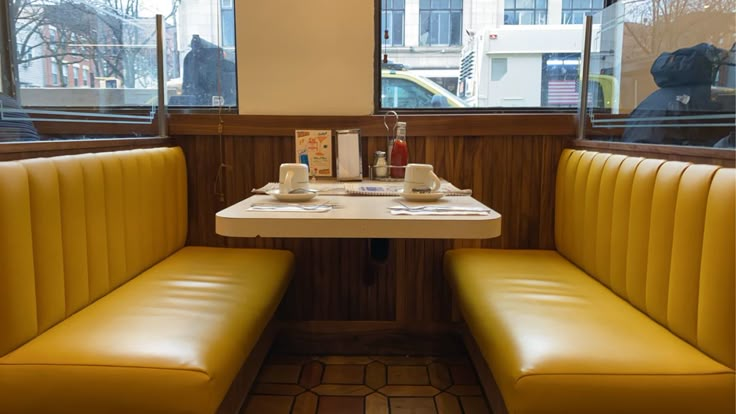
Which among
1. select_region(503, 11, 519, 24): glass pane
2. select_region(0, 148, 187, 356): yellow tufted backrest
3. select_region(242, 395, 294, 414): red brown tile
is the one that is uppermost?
select_region(503, 11, 519, 24): glass pane

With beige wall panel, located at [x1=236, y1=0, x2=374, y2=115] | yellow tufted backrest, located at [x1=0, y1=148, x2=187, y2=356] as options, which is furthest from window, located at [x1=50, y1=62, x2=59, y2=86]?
beige wall panel, located at [x1=236, y1=0, x2=374, y2=115]

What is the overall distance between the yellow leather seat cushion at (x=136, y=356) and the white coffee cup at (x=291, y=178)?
1.29ft

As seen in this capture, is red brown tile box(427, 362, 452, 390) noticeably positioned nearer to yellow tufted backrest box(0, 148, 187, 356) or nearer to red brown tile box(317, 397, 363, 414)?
red brown tile box(317, 397, 363, 414)

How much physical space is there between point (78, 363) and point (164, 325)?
24 centimetres

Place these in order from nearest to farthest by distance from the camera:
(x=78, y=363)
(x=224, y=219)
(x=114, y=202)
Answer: (x=78, y=363) → (x=224, y=219) → (x=114, y=202)

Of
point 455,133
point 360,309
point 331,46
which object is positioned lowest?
point 360,309

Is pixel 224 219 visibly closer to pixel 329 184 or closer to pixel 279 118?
pixel 329 184

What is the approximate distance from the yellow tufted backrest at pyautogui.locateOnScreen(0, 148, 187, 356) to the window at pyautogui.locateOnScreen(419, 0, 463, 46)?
4.43 feet

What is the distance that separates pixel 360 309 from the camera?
8.27 feet

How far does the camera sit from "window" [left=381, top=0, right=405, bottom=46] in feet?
8.27

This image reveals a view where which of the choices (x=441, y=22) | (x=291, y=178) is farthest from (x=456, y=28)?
(x=291, y=178)

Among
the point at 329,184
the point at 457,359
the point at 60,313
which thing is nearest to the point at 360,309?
the point at 457,359

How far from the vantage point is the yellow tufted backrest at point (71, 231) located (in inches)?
49.0

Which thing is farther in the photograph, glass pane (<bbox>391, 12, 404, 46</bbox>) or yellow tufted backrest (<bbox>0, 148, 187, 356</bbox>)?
glass pane (<bbox>391, 12, 404, 46</bbox>)
